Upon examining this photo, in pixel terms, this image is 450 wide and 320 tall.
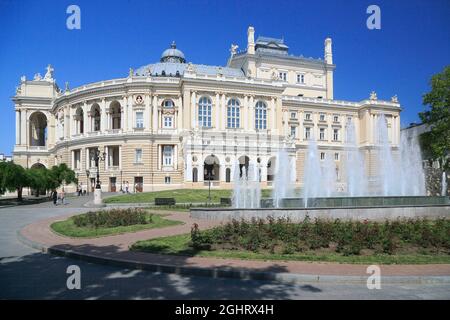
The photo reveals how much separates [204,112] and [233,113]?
18.0 ft

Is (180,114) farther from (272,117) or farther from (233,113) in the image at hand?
(272,117)

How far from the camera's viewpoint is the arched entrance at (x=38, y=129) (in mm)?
82000

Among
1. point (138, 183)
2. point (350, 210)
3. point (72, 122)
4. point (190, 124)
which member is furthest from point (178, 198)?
point (72, 122)

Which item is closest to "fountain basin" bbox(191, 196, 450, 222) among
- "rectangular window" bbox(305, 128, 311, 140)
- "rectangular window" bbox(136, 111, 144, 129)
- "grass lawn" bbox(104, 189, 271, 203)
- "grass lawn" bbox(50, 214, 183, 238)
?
"grass lawn" bbox(50, 214, 183, 238)

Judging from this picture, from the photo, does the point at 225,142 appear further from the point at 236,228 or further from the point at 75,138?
the point at 236,228

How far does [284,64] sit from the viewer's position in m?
78.3

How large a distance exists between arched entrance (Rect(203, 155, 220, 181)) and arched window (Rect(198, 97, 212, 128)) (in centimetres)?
729

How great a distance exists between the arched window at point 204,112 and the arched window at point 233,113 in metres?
3.63

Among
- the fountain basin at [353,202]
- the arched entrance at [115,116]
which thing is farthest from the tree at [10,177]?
the fountain basin at [353,202]

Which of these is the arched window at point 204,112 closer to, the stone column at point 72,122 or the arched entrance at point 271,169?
the arched entrance at point 271,169

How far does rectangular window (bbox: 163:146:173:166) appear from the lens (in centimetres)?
6400

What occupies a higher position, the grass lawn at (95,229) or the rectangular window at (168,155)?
the rectangular window at (168,155)

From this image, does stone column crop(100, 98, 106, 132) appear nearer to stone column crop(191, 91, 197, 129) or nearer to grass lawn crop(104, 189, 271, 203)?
stone column crop(191, 91, 197, 129)

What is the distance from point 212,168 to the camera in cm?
6066
